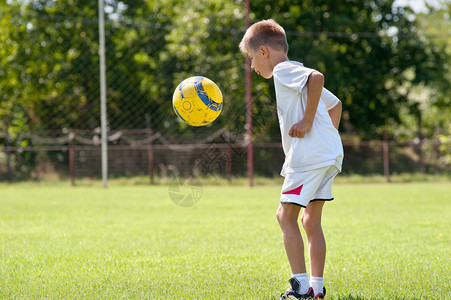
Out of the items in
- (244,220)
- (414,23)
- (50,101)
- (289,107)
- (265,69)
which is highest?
(414,23)

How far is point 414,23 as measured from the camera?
25.2 metres

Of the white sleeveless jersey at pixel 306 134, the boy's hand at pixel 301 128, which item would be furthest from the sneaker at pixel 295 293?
the boy's hand at pixel 301 128

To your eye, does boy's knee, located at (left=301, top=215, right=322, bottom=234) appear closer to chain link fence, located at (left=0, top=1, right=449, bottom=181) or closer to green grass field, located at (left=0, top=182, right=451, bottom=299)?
green grass field, located at (left=0, top=182, right=451, bottom=299)

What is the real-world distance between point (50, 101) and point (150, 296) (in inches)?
928

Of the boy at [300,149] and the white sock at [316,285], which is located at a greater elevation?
the boy at [300,149]

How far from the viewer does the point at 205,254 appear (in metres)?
4.82

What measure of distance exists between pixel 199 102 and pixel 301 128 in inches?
42.1

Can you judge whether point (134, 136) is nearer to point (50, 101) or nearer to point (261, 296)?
point (50, 101)

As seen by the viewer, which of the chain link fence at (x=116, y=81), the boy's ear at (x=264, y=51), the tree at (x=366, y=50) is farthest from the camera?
the tree at (x=366, y=50)

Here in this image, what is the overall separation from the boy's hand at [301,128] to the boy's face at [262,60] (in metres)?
0.40

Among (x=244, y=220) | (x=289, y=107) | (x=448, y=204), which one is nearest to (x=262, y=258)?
(x=289, y=107)

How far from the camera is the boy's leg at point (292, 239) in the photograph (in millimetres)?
3205


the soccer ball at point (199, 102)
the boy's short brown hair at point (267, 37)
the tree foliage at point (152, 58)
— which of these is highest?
the tree foliage at point (152, 58)

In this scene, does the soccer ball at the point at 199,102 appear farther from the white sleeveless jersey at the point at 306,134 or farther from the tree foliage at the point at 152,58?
the tree foliage at the point at 152,58
